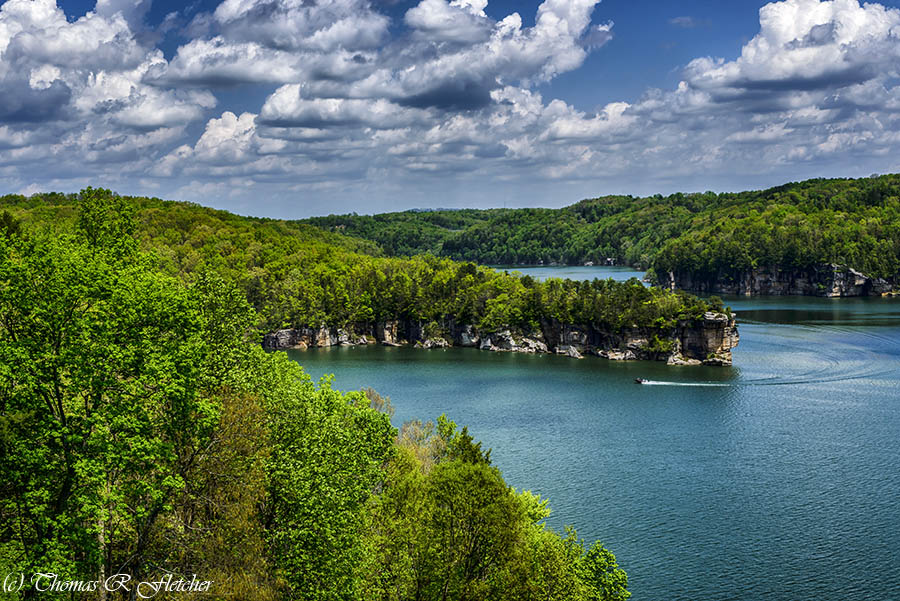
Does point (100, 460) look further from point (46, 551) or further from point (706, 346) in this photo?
point (706, 346)

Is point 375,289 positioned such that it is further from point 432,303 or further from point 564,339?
point 564,339

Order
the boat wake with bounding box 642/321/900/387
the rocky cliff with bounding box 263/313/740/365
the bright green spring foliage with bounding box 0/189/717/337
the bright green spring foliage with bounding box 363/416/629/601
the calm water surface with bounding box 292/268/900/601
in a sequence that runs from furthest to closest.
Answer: the bright green spring foliage with bounding box 0/189/717/337 < the rocky cliff with bounding box 263/313/740/365 < the boat wake with bounding box 642/321/900/387 < the calm water surface with bounding box 292/268/900/601 < the bright green spring foliage with bounding box 363/416/629/601

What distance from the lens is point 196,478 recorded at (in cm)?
2516

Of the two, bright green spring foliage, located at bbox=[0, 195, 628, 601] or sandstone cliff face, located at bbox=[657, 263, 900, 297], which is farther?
sandstone cliff face, located at bbox=[657, 263, 900, 297]

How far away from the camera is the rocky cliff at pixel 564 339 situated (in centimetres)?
9894

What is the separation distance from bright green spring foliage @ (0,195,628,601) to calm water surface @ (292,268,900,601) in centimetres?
1271

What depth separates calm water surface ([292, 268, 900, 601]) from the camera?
39156mm

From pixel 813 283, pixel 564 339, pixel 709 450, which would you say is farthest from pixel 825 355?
pixel 813 283

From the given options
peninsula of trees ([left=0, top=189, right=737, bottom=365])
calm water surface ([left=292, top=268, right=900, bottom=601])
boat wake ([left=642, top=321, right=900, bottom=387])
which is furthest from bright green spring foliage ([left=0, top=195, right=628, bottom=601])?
peninsula of trees ([left=0, top=189, right=737, bottom=365])

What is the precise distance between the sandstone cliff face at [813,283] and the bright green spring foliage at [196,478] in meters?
172

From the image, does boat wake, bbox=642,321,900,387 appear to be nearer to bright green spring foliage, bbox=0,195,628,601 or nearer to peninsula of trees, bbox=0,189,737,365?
peninsula of trees, bbox=0,189,737,365

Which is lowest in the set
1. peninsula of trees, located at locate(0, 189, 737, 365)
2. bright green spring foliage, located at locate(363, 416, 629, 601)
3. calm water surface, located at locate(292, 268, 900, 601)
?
calm water surface, located at locate(292, 268, 900, 601)

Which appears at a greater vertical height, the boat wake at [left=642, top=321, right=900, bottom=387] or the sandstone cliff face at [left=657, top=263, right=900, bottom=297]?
the sandstone cliff face at [left=657, top=263, right=900, bottom=297]

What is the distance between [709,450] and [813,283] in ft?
478
